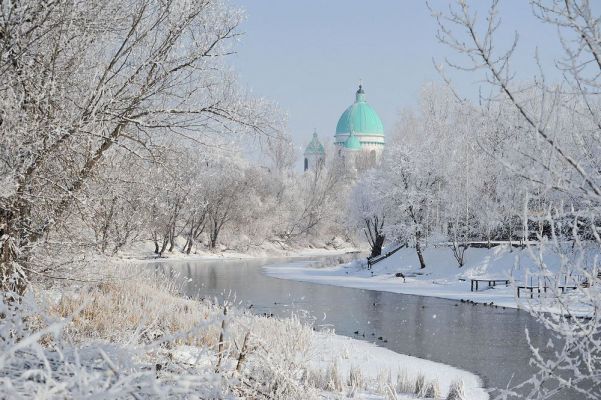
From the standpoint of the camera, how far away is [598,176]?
3.61 metres

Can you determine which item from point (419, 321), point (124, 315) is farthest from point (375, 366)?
point (419, 321)

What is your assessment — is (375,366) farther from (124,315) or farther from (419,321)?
(419,321)

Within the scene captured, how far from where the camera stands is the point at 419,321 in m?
17.2

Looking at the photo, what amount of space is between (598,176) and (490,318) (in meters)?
15.0

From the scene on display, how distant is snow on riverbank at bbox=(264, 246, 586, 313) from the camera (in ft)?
77.4

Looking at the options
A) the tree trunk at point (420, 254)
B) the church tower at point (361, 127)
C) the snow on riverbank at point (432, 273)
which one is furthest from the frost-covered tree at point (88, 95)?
the church tower at point (361, 127)

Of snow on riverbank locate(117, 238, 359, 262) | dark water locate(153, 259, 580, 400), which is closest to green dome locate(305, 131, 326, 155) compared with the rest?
snow on riverbank locate(117, 238, 359, 262)

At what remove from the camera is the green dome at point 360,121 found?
94438 mm

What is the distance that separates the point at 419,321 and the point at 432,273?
12933 mm

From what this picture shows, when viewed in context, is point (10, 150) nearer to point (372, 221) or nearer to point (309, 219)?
point (372, 221)

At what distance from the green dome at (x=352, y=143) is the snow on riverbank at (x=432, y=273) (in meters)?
54.0

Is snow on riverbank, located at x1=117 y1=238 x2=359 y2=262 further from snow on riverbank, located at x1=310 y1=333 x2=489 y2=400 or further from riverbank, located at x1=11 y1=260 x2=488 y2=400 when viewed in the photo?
riverbank, located at x1=11 y1=260 x2=488 y2=400

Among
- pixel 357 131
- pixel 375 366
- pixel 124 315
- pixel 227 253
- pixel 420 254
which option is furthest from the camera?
pixel 357 131

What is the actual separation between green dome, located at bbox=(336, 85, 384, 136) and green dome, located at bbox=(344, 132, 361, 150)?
2262 millimetres
